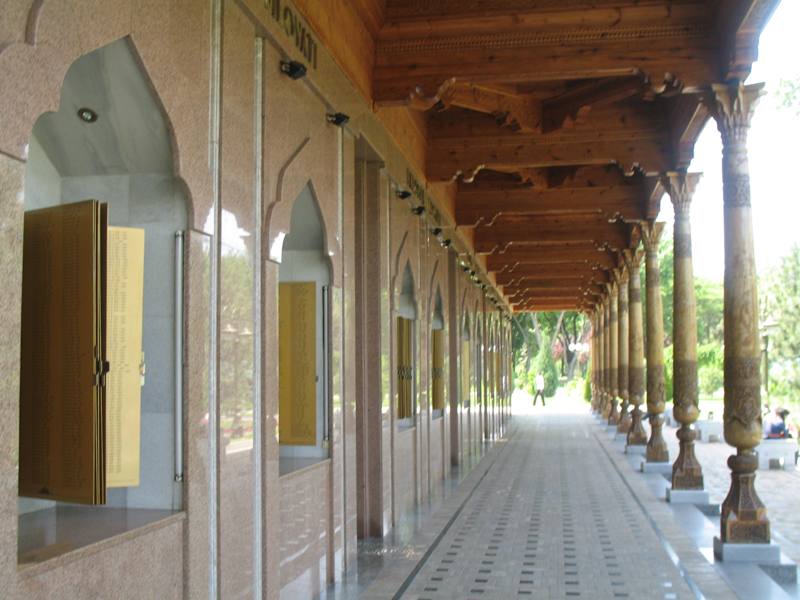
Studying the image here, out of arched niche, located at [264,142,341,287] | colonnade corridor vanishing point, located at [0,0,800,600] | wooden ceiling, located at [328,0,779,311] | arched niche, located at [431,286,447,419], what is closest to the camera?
colonnade corridor vanishing point, located at [0,0,800,600]

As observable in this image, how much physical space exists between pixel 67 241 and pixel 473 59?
4.85m

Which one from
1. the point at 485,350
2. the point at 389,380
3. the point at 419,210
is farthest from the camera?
the point at 485,350

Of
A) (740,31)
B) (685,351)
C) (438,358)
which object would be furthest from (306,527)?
(438,358)

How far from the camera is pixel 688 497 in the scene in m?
10.5

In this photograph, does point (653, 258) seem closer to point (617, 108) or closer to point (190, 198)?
point (617, 108)

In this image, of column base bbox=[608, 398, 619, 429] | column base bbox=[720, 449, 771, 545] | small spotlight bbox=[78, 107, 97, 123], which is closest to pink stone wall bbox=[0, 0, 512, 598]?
small spotlight bbox=[78, 107, 97, 123]

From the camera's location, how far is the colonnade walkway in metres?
6.43

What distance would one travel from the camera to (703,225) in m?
64.8

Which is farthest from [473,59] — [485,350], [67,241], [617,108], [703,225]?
[703,225]

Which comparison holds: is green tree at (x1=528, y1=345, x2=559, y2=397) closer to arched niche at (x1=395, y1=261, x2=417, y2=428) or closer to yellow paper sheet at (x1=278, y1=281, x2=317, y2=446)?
arched niche at (x1=395, y1=261, x2=417, y2=428)

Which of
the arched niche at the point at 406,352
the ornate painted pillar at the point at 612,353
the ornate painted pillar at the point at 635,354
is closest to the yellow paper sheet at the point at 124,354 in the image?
the arched niche at the point at 406,352

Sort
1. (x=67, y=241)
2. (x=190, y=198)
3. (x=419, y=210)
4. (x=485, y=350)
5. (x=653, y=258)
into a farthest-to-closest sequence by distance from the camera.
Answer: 1. (x=485, y=350)
2. (x=653, y=258)
3. (x=419, y=210)
4. (x=190, y=198)
5. (x=67, y=241)

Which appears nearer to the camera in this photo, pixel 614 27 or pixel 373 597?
pixel 373 597

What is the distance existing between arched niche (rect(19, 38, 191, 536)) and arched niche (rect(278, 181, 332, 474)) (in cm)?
233
